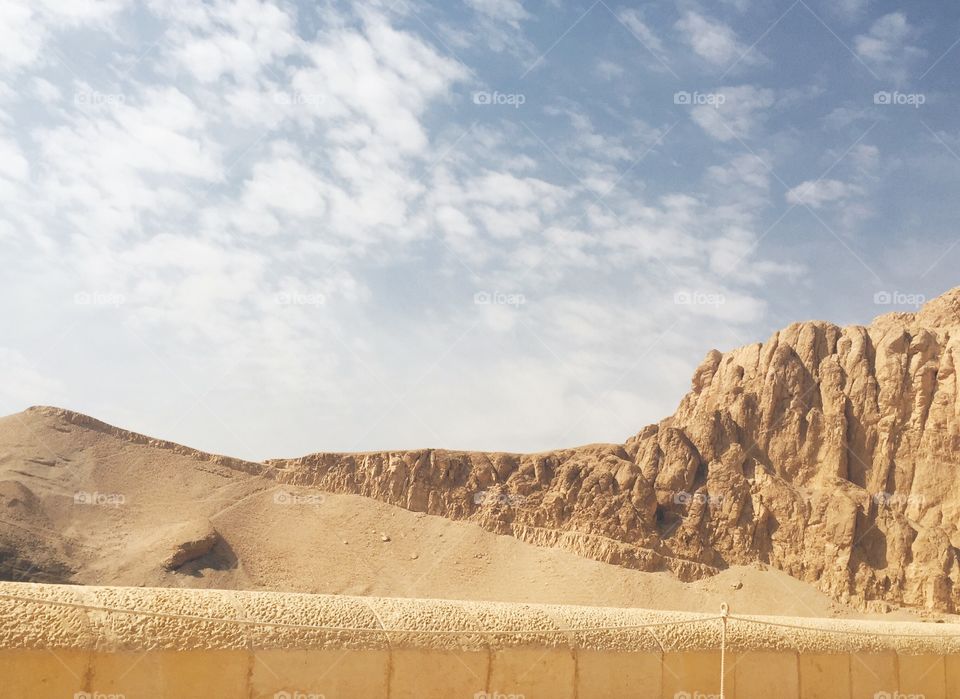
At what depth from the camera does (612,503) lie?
200 ft

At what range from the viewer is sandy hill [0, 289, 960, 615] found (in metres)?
52.3

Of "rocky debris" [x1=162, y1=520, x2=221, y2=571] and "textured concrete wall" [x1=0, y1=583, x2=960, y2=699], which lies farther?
"rocky debris" [x1=162, y1=520, x2=221, y2=571]

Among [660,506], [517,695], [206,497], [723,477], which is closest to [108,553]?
[206,497]

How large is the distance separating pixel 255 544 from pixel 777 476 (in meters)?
39.2

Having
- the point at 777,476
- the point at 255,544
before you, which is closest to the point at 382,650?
the point at 255,544

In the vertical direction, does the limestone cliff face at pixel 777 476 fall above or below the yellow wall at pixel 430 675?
above

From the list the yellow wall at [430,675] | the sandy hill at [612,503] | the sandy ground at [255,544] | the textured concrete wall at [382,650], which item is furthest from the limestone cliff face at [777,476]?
the textured concrete wall at [382,650]

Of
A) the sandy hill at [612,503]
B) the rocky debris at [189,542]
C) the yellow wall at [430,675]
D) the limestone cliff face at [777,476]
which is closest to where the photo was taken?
the yellow wall at [430,675]

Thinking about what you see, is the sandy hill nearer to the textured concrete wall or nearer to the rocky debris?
the rocky debris

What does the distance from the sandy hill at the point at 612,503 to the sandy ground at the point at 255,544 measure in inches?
6.5

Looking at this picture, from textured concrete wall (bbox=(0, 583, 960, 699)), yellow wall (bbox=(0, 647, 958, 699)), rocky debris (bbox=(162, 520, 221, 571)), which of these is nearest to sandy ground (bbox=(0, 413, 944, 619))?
rocky debris (bbox=(162, 520, 221, 571))

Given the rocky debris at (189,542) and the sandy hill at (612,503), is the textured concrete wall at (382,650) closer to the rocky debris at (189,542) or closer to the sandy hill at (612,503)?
the sandy hill at (612,503)

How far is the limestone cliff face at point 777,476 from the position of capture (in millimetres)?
53656

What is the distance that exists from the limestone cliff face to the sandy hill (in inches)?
6.0
